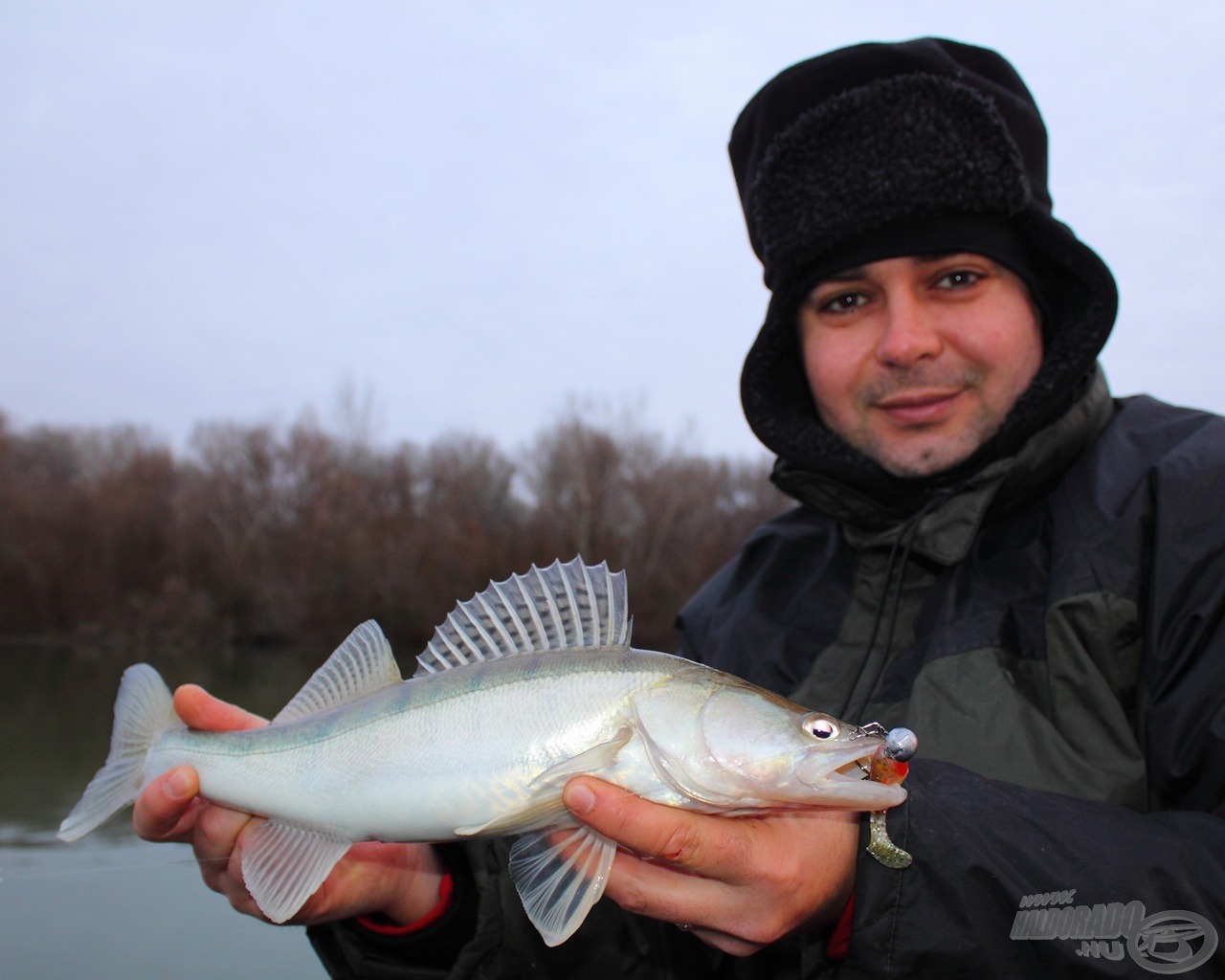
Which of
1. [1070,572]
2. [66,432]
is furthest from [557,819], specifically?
[66,432]

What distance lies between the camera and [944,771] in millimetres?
1930

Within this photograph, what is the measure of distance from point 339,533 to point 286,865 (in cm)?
2963

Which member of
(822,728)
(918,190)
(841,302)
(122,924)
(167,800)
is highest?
(918,190)

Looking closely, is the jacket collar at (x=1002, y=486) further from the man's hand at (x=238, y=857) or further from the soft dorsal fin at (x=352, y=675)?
the man's hand at (x=238, y=857)

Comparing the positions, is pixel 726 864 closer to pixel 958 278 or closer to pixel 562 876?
pixel 562 876

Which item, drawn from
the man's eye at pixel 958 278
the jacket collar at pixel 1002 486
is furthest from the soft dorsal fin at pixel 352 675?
the man's eye at pixel 958 278

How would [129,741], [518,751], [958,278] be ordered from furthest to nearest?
[958,278] < [129,741] < [518,751]

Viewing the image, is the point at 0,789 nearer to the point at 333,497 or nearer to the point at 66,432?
the point at 333,497

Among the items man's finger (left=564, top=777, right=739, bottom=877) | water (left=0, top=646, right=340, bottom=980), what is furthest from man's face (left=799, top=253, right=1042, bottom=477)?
water (left=0, top=646, right=340, bottom=980)

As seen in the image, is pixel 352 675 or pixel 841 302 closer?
pixel 352 675

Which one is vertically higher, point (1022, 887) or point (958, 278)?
point (958, 278)

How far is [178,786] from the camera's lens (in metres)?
2.56

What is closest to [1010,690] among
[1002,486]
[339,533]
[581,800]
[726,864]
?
[1002,486]

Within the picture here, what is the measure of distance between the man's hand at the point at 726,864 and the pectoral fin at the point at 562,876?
5 centimetres
